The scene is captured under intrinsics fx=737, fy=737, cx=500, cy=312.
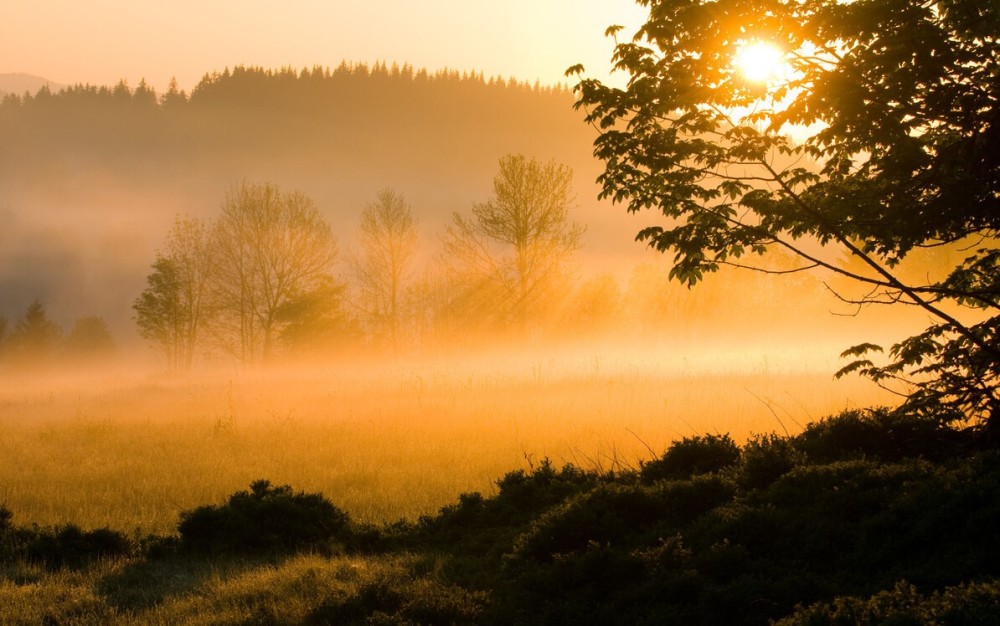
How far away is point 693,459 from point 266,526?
5.42 metres

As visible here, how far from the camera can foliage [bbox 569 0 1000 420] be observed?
25.8 ft

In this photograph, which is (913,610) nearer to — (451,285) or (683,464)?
(683,464)

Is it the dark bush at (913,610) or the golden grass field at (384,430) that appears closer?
the dark bush at (913,610)

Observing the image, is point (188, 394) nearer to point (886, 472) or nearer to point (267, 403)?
point (267, 403)

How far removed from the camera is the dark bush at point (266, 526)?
8.92 meters

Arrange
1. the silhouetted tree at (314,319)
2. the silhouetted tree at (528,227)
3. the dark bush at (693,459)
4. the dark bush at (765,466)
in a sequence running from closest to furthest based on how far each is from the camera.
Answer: the dark bush at (765,466)
the dark bush at (693,459)
the silhouetted tree at (528,227)
the silhouetted tree at (314,319)

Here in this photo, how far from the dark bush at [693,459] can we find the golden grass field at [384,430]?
2064 mm

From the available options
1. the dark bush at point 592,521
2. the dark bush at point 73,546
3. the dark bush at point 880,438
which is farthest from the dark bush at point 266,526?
the dark bush at point 880,438

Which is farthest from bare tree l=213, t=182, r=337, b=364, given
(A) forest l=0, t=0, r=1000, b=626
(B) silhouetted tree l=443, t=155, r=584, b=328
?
(A) forest l=0, t=0, r=1000, b=626

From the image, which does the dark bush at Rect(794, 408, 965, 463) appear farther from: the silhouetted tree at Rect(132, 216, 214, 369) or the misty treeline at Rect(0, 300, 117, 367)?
the misty treeline at Rect(0, 300, 117, 367)

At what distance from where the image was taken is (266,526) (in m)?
9.22

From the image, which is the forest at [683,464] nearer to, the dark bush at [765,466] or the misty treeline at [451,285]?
the dark bush at [765,466]

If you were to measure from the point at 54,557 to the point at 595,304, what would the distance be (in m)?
35.4

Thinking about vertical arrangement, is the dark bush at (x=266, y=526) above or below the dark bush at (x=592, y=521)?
below
